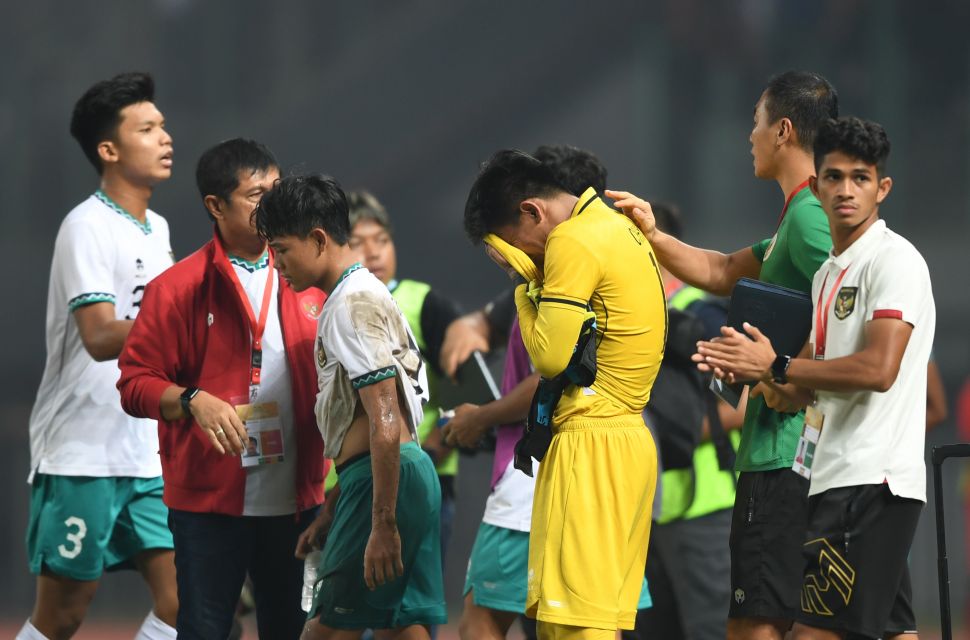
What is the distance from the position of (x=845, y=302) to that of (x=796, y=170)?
0.58 metres

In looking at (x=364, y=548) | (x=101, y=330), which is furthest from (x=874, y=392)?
(x=101, y=330)

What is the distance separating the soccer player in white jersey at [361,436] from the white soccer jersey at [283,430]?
19cm

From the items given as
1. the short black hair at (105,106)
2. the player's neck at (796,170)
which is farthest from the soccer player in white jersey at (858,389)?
the short black hair at (105,106)

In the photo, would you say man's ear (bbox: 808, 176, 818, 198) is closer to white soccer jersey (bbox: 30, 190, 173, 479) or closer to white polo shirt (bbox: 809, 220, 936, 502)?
white polo shirt (bbox: 809, 220, 936, 502)

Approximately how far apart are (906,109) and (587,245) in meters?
7.46

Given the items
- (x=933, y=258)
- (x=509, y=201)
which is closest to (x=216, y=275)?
(x=509, y=201)

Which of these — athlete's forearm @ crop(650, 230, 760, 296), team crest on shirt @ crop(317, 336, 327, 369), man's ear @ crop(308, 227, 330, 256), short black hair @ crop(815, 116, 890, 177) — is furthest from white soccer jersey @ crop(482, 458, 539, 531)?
short black hair @ crop(815, 116, 890, 177)

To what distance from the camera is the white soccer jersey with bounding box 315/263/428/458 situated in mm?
3250

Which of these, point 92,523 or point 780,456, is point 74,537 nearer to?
point 92,523

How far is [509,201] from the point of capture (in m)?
3.24

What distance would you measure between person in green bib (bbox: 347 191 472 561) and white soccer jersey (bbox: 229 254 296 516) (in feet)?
3.40

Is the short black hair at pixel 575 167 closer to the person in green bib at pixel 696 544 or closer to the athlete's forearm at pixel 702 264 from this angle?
the athlete's forearm at pixel 702 264

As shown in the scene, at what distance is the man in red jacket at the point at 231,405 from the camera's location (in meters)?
3.61

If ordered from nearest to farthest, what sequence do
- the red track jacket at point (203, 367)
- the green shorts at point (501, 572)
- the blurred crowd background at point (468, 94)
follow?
the red track jacket at point (203, 367) → the green shorts at point (501, 572) → the blurred crowd background at point (468, 94)
